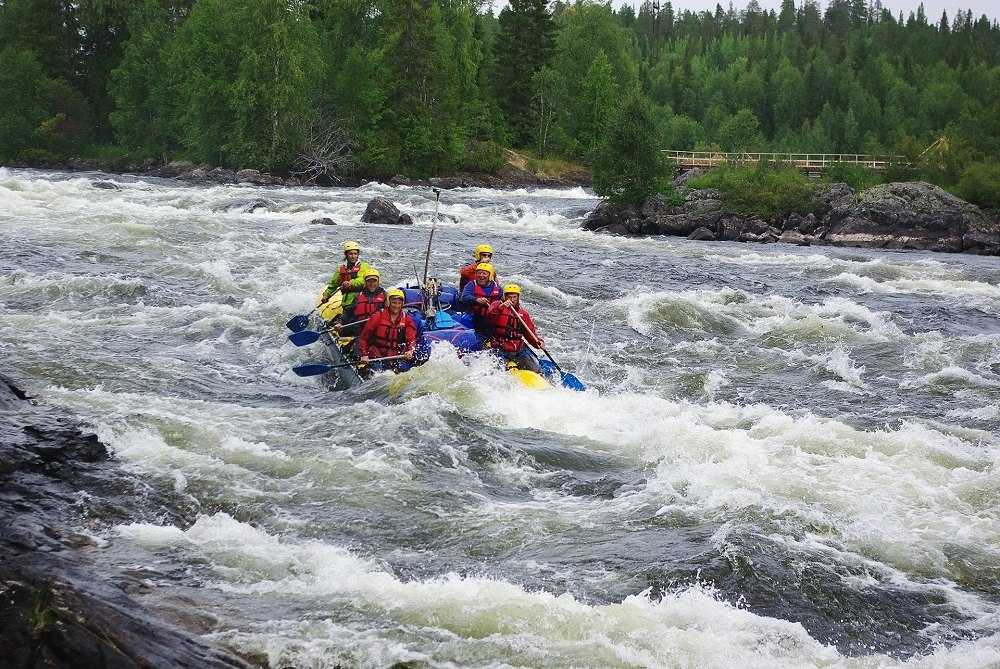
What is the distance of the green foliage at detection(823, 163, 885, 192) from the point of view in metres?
37.9

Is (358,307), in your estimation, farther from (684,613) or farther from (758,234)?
(758,234)

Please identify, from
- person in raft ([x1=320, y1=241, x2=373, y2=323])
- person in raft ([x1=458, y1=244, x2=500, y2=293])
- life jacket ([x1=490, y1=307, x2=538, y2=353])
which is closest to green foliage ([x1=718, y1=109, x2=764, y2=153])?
person in raft ([x1=458, y1=244, x2=500, y2=293])

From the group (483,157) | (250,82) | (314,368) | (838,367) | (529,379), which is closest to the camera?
(529,379)

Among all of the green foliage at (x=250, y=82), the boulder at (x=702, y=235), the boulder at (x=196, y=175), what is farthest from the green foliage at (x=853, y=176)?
the boulder at (x=196, y=175)

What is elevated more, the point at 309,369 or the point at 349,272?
the point at 349,272

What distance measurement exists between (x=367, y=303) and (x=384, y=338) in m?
1.04

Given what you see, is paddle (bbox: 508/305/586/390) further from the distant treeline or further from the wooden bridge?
the wooden bridge

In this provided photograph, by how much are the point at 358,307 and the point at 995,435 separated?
755 cm

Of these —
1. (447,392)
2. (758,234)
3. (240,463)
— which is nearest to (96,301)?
(447,392)

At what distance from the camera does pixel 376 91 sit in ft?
162

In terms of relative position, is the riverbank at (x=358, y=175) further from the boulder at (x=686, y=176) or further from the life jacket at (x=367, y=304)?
the life jacket at (x=367, y=304)

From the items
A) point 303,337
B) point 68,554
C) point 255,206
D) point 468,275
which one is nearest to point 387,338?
point 303,337

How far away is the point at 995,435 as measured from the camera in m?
11.1

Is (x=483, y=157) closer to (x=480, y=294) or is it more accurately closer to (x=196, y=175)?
(x=196, y=175)
